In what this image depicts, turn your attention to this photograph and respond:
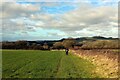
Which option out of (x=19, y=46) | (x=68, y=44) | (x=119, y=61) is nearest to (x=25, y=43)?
(x=19, y=46)

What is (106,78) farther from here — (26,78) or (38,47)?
(38,47)

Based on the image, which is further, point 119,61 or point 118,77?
point 119,61

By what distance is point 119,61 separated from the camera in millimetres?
22734

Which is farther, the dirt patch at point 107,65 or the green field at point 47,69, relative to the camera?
the dirt patch at point 107,65

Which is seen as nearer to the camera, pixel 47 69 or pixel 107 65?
pixel 47 69

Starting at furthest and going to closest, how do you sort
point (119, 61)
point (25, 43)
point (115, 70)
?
1. point (25, 43)
2. point (119, 61)
3. point (115, 70)

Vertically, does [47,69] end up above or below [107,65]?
below

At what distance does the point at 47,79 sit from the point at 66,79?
132cm

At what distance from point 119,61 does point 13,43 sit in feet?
405

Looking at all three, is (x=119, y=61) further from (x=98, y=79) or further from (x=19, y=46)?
(x=19, y=46)

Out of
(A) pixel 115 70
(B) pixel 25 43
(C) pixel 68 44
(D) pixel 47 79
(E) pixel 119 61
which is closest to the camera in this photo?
(D) pixel 47 79

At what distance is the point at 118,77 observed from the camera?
17.6m

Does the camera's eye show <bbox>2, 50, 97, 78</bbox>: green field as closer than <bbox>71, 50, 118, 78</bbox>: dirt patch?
Yes

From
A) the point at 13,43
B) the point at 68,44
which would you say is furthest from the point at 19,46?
the point at 68,44
